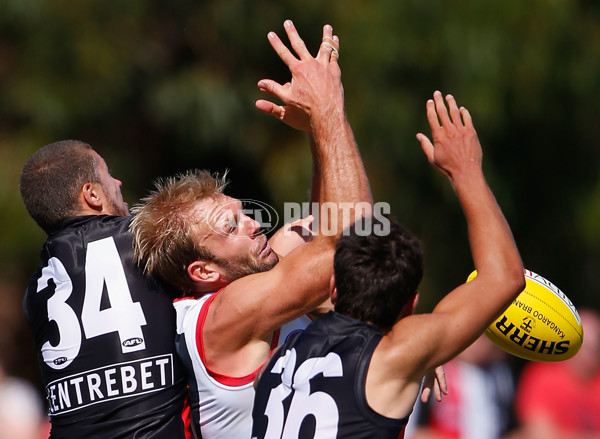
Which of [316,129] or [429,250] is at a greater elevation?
[316,129]

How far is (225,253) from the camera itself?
4555mm

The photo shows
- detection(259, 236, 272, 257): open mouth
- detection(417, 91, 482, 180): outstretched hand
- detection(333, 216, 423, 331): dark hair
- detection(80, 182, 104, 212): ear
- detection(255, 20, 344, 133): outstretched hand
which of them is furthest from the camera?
detection(80, 182, 104, 212): ear

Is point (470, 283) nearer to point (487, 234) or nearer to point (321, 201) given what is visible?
point (487, 234)

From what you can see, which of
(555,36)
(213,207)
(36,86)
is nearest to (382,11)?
(555,36)

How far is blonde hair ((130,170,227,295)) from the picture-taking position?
14.7 ft

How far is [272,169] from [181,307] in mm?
6141

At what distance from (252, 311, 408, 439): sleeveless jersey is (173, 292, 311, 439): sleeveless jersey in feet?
1.77

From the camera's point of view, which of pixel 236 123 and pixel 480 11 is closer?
pixel 480 11

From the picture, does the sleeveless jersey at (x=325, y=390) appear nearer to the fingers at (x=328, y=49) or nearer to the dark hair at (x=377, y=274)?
the dark hair at (x=377, y=274)

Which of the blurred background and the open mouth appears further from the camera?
the blurred background

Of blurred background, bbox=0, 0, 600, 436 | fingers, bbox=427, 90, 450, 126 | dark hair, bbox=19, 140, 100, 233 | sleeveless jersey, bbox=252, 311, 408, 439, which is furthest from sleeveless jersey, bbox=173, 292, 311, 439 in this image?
blurred background, bbox=0, 0, 600, 436

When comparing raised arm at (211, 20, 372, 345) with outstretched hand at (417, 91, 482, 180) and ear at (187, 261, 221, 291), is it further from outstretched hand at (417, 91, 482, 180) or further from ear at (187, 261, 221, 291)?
outstretched hand at (417, 91, 482, 180)

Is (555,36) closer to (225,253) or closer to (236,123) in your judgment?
(236,123)

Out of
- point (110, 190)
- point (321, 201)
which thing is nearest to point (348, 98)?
point (110, 190)
